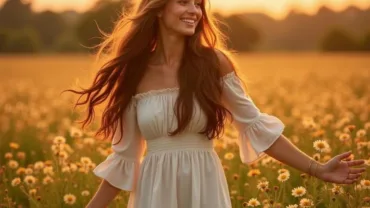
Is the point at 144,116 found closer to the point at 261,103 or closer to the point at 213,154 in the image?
the point at 213,154

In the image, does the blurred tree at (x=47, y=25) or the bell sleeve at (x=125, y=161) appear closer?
the bell sleeve at (x=125, y=161)

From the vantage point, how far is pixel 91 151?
564cm

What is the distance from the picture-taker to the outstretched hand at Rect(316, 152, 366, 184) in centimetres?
316

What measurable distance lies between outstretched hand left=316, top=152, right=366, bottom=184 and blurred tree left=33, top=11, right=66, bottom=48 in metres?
66.9

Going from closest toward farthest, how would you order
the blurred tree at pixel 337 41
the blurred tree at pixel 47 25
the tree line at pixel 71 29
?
the blurred tree at pixel 337 41
the tree line at pixel 71 29
the blurred tree at pixel 47 25

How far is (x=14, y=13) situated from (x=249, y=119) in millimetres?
65535

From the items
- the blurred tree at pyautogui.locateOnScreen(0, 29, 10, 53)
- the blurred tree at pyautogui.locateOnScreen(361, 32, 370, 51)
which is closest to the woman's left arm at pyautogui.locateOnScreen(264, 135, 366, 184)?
the blurred tree at pyautogui.locateOnScreen(361, 32, 370, 51)

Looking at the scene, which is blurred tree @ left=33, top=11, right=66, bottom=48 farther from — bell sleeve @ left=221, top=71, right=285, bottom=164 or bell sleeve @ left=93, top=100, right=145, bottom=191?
bell sleeve @ left=221, top=71, right=285, bottom=164

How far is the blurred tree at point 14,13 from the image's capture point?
6594cm

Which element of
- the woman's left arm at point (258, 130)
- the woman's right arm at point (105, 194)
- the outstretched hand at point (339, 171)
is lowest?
the woman's right arm at point (105, 194)

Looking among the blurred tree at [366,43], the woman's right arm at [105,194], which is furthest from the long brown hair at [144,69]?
the blurred tree at [366,43]

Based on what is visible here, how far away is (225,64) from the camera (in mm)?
3361

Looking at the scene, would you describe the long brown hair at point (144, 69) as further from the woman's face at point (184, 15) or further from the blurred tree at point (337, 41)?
the blurred tree at point (337, 41)

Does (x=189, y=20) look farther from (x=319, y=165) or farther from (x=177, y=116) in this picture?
(x=319, y=165)
